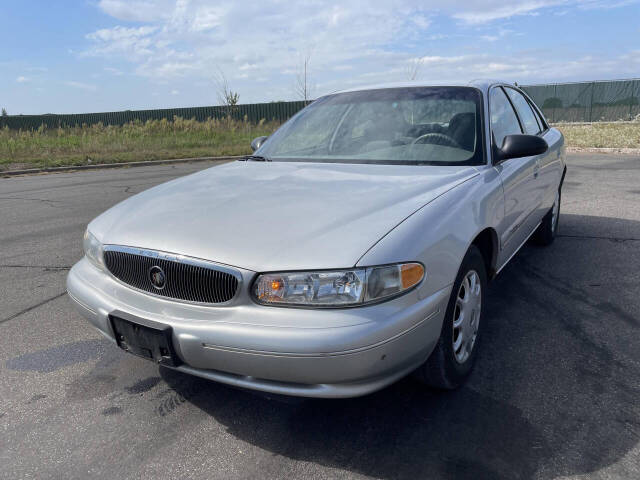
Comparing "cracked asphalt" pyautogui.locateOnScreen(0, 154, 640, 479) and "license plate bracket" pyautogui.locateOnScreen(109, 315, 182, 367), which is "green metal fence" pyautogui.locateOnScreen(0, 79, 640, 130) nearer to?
"cracked asphalt" pyautogui.locateOnScreen(0, 154, 640, 479)

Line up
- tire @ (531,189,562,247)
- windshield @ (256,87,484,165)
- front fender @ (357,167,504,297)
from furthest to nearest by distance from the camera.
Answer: tire @ (531,189,562,247) < windshield @ (256,87,484,165) < front fender @ (357,167,504,297)

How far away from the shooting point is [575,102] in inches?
1084

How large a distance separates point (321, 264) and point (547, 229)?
12.2 feet

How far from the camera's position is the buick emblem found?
2193 mm

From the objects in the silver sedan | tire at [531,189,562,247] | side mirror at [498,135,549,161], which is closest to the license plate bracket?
the silver sedan

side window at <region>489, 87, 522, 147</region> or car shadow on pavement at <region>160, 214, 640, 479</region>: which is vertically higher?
side window at <region>489, 87, 522, 147</region>

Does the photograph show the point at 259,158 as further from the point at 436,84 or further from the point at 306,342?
the point at 306,342

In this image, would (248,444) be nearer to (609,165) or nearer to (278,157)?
(278,157)

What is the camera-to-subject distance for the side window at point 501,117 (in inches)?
135

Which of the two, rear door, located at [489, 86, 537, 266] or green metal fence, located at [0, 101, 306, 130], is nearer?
rear door, located at [489, 86, 537, 266]

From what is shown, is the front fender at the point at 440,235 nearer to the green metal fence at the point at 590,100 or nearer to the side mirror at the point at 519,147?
the side mirror at the point at 519,147

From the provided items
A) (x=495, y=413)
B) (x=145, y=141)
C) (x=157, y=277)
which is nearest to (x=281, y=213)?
(x=157, y=277)

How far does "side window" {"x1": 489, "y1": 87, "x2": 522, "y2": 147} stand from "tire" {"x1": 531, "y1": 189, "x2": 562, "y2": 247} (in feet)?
3.95

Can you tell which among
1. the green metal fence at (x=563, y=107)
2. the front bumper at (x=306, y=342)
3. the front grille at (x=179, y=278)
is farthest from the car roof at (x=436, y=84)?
the green metal fence at (x=563, y=107)
